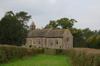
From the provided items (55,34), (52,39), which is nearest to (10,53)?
(52,39)

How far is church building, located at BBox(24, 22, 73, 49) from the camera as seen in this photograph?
123 ft

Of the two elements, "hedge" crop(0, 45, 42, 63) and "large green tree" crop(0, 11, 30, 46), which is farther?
"large green tree" crop(0, 11, 30, 46)

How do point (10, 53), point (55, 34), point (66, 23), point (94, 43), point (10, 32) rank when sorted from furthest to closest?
1. point (66, 23)
2. point (94, 43)
3. point (55, 34)
4. point (10, 32)
5. point (10, 53)

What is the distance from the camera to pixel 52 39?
3875cm

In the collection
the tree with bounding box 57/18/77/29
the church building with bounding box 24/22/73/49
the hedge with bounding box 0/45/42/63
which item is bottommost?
the hedge with bounding box 0/45/42/63

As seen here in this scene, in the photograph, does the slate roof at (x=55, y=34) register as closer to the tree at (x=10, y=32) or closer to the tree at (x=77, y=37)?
the tree at (x=10, y=32)

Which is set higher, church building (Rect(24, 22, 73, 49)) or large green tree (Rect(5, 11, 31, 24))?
large green tree (Rect(5, 11, 31, 24))

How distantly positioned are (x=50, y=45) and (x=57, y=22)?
19.2 m

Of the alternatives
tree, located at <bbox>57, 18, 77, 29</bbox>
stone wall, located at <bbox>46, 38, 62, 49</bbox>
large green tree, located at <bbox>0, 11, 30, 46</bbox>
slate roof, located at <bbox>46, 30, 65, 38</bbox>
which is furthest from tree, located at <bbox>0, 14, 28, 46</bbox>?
tree, located at <bbox>57, 18, 77, 29</bbox>

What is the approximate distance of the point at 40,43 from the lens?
40.6 m

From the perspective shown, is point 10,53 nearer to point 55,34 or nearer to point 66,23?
point 55,34

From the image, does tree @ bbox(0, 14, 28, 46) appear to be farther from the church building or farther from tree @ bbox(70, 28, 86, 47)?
tree @ bbox(70, 28, 86, 47)

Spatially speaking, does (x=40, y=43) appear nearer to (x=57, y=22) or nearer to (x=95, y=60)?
(x=57, y=22)

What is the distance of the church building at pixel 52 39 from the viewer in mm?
37500
